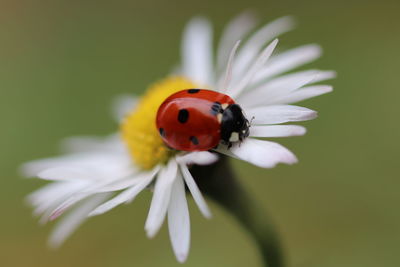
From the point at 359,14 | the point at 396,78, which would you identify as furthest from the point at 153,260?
the point at 359,14

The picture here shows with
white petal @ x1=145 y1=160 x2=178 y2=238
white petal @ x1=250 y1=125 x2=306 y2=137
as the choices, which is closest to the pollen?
white petal @ x1=145 y1=160 x2=178 y2=238

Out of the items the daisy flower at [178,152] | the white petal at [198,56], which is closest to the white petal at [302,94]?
the daisy flower at [178,152]

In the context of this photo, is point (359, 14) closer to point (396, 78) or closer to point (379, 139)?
point (396, 78)

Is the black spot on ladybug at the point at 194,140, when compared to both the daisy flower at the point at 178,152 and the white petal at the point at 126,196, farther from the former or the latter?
the white petal at the point at 126,196

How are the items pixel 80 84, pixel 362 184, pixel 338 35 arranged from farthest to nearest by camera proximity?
pixel 80 84
pixel 338 35
pixel 362 184

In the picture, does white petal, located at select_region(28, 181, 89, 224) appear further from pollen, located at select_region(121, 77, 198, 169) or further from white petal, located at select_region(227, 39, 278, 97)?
white petal, located at select_region(227, 39, 278, 97)
